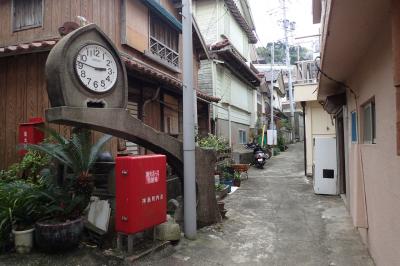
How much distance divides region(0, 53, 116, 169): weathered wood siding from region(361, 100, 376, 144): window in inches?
210

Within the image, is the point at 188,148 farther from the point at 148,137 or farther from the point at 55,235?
the point at 55,235

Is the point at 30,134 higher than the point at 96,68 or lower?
lower

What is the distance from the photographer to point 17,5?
8.30 metres

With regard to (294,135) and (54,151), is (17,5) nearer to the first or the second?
(54,151)

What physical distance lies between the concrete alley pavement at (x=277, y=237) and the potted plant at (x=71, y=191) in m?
1.11

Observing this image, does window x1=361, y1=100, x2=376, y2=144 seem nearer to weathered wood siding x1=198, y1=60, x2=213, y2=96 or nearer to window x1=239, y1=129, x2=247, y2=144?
weathered wood siding x1=198, y1=60, x2=213, y2=96

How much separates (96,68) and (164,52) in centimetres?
654

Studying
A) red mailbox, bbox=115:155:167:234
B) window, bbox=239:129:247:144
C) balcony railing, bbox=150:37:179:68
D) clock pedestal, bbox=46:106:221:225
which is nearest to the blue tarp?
balcony railing, bbox=150:37:179:68

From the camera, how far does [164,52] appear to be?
1081cm

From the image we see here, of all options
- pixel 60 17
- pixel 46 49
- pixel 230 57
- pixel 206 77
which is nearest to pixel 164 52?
pixel 60 17

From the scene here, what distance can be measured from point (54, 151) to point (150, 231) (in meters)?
2.05

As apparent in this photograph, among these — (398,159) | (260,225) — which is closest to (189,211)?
(260,225)

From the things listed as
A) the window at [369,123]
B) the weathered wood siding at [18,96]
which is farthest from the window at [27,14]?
the window at [369,123]

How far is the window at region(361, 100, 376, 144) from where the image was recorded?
4.97 m
